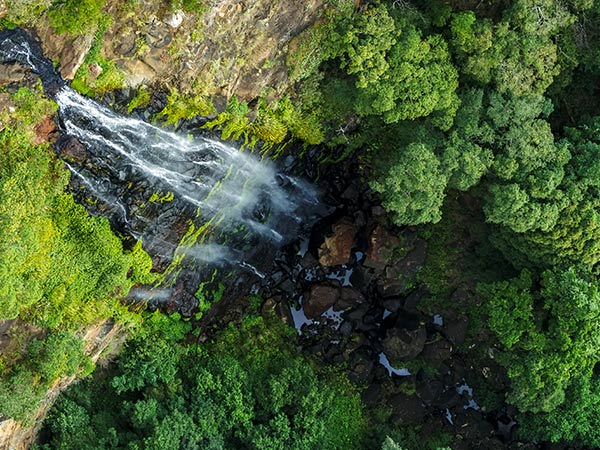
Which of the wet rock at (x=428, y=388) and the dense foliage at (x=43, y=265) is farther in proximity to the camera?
the wet rock at (x=428, y=388)

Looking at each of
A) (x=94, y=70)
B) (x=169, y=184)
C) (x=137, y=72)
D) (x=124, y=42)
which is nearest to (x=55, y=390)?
(x=169, y=184)

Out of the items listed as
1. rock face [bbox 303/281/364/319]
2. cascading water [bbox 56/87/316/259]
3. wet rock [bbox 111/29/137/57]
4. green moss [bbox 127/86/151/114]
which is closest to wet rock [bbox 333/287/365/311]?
rock face [bbox 303/281/364/319]

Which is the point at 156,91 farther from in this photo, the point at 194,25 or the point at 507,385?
the point at 507,385

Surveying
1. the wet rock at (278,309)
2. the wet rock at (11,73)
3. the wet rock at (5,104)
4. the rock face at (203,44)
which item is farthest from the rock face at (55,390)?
the rock face at (203,44)

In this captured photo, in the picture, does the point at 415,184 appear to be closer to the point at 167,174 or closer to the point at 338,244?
the point at 338,244

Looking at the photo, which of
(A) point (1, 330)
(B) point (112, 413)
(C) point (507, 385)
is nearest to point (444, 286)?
(C) point (507, 385)

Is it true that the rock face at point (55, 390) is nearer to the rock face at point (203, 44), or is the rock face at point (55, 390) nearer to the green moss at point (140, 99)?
the green moss at point (140, 99)

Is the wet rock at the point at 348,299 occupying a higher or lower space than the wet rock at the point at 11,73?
lower

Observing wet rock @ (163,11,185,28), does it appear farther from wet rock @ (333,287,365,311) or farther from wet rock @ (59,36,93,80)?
wet rock @ (333,287,365,311)
